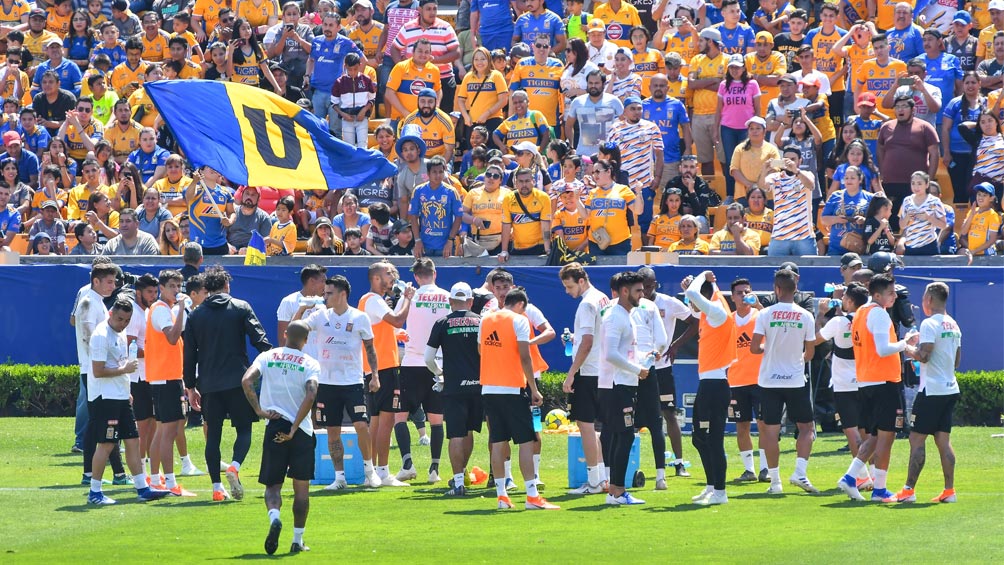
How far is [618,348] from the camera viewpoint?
14.2 meters

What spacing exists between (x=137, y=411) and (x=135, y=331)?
0.83 meters

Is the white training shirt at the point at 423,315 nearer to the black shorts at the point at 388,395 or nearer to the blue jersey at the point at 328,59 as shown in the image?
the black shorts at the point at 388,395

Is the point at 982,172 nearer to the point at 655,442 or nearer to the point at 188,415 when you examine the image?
the point at 655,442

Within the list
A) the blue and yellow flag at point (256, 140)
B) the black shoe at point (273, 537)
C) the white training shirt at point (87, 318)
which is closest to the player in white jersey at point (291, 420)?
the black shoe at point (273, 537)

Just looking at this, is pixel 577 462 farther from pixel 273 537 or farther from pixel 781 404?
pixel 273 537

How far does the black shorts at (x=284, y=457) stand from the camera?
39.7ft

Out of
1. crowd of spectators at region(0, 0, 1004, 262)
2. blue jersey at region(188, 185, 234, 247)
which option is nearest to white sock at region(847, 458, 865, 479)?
crowd of spectators at region(0, 0, 1004, 262)

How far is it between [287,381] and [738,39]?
49.0ft

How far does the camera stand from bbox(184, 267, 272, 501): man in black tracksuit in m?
14.9

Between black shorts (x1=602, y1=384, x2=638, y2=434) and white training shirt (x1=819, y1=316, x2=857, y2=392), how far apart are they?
8.01 ft

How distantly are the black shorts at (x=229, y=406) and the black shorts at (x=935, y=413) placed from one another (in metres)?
6.16

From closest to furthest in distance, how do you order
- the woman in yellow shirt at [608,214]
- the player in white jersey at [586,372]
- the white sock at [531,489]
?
the white sock at [531,489]
the player in white jersey at [586,372]
the woman in yellow shirt at [608,214]

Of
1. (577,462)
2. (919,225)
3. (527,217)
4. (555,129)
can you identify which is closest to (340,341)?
(577,462)

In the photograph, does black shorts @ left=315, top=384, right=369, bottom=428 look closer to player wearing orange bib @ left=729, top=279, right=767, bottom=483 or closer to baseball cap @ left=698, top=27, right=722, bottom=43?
player wearing orange bib @ left=729, top=279, right=767, bottom=483
